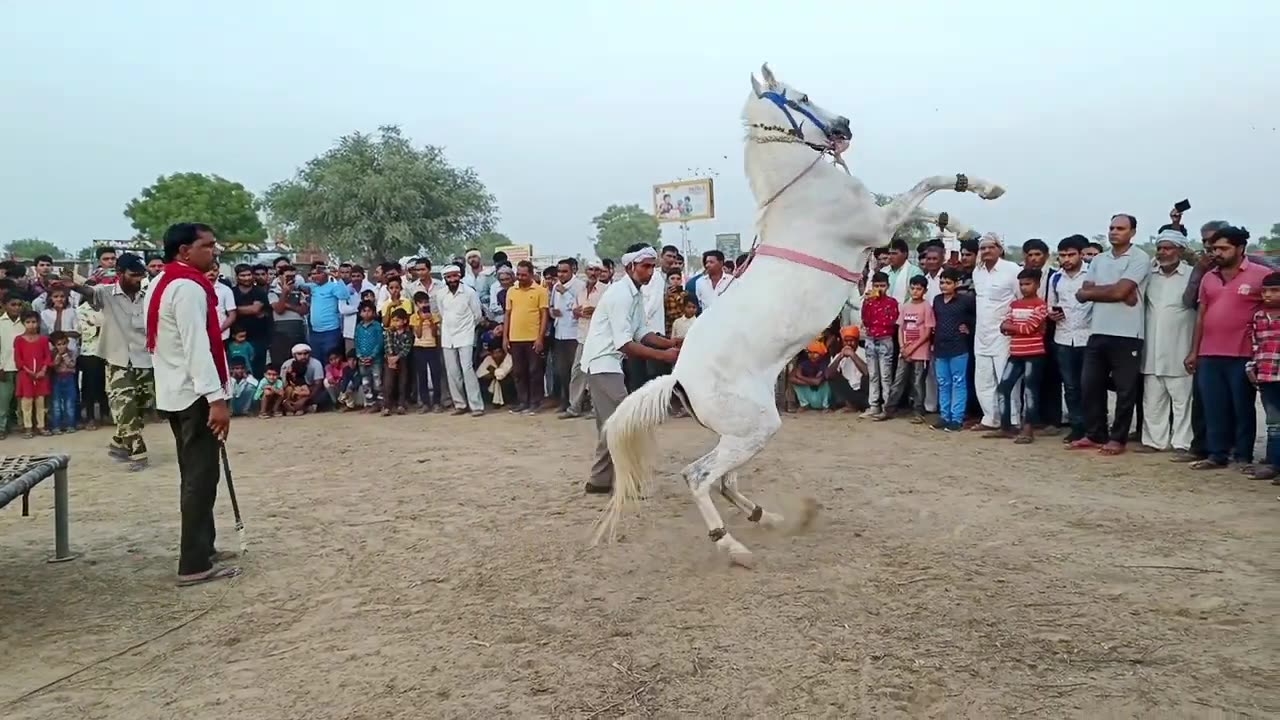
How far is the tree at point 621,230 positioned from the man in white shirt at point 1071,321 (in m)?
56.4

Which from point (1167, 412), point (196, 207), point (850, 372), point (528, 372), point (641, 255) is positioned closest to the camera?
point (641, 255)

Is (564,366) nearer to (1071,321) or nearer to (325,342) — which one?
(325,342)

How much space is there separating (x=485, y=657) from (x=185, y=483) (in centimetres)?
207

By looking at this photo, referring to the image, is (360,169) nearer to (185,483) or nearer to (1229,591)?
(185,483)

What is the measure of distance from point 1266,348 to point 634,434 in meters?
4.51

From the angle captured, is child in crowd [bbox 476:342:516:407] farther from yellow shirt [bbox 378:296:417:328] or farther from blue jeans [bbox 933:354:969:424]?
blue jeans [bbox 933:354:969:424]

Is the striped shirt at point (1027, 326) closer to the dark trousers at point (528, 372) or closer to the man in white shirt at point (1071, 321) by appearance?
the man in white shirt at point (1071, 321)

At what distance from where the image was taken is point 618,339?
548 cm

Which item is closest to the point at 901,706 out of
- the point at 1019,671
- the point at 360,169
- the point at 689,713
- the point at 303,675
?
the point at 1019,671

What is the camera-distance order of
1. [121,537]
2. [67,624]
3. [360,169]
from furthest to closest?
[360,169]
[121,537]
[67,624]

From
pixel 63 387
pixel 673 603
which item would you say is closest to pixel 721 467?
pixel 673 603

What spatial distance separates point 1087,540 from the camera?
452 centimetres

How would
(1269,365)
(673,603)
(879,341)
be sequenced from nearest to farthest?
1. (673,603)
2. (1269,365)
3. (879,341)

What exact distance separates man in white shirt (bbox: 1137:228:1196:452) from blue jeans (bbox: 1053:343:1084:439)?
525mm
